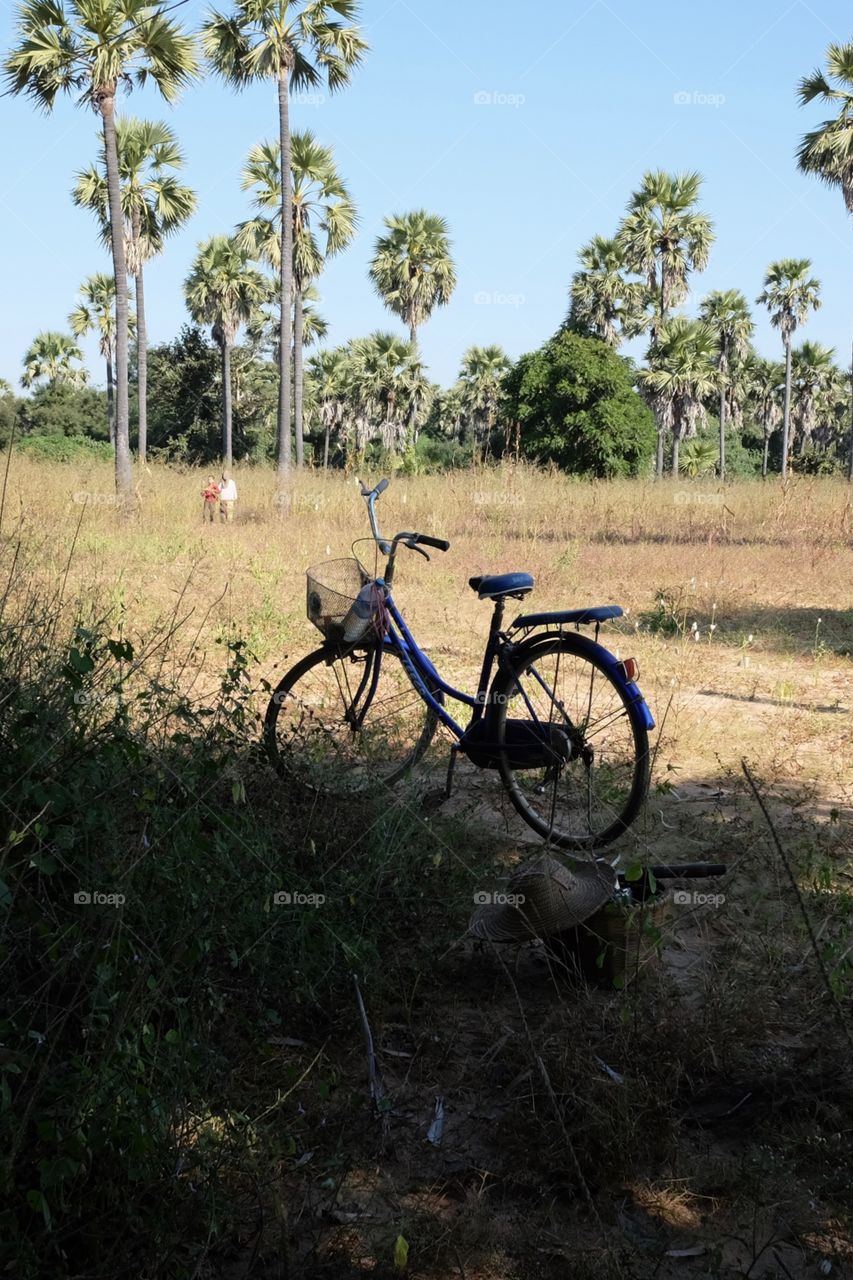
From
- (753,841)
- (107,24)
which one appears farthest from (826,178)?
(753,841)

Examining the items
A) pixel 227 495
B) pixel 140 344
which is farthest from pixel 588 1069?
pixel 140 344

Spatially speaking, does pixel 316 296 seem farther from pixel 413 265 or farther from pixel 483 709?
pixel 483 709

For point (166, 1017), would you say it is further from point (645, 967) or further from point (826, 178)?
point (826, 178)

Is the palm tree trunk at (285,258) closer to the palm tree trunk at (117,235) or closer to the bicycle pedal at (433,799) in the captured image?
the palm tree trunk at (117,235)

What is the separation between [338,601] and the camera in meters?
4.73

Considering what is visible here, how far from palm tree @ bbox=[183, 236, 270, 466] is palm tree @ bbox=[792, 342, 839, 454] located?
89.3 feet

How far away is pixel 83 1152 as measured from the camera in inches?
75.6

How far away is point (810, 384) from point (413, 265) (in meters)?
22.6

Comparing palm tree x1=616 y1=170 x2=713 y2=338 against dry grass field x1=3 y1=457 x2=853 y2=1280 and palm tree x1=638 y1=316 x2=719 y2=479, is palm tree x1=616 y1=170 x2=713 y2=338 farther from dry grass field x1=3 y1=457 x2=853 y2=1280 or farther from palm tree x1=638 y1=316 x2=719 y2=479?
dry grass field x1=3 y1=457 x2=853 y2=1280

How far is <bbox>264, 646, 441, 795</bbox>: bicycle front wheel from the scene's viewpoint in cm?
402

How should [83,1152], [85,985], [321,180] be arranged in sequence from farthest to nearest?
[321,180] < [85,985] < [83,1152]

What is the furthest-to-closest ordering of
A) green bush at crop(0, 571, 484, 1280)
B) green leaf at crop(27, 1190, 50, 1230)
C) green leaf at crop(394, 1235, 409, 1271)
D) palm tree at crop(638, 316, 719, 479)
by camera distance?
palm tree at crop(638, 316, 719, 479) < green leaf at crop(394, 1235, 409, 1271) < green bush at crop(0, 571, 484, 1280) < green leaf at crop(27, 1190, 50, 1230)

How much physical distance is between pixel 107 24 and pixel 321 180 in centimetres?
1114

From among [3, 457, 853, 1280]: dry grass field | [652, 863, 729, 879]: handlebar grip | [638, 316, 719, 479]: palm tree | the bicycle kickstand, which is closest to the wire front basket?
the bicycle kickstand
